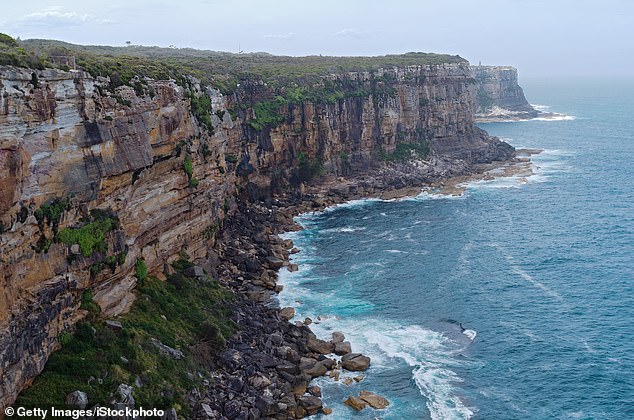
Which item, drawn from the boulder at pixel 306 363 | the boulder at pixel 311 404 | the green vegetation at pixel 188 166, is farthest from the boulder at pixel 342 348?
the green vegetation at pixel 188 166

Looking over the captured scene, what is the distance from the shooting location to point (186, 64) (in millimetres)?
100688

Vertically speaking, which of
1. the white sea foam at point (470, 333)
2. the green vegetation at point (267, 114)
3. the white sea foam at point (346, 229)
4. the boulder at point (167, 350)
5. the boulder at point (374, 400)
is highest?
the green vegetation at point (267, 114)

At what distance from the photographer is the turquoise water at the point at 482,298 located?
154 feet

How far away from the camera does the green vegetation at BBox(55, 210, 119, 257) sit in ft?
132

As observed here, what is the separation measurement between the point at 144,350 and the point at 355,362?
17216 millimetres

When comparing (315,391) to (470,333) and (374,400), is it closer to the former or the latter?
(374,400)

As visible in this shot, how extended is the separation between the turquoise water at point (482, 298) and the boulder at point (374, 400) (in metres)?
0.62

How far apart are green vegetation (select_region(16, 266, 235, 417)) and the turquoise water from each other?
35.4 ft

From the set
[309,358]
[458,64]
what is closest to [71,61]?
[309,358]

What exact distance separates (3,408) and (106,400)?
18.9ft

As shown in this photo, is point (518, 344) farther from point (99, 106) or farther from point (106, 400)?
point (99, 106)

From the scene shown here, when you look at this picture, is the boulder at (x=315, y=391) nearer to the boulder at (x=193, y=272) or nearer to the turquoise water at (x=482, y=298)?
the turquoise water at (x=482, y=298)

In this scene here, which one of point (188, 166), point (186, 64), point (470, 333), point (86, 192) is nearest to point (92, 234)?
point (86, 192)

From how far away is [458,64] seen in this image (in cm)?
15500
